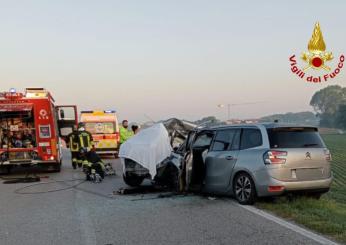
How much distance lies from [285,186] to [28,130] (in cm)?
1129

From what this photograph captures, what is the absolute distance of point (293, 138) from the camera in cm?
867

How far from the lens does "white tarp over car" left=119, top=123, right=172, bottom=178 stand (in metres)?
10.8

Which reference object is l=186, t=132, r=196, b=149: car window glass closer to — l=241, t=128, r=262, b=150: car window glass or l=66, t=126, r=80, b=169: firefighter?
l=241, t=128, r=262, b=150: car window glass

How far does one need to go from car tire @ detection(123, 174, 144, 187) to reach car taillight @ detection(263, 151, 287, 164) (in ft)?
14.1

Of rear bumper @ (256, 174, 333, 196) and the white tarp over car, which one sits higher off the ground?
the white tarp over car

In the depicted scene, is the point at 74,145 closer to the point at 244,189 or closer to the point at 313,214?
the point at 244,189

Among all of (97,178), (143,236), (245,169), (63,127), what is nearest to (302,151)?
(245,169)

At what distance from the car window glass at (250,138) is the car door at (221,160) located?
17 cm

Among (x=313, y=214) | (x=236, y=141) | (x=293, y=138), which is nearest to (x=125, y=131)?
(x=236, y=141)

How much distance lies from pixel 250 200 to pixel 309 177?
115 centimetres

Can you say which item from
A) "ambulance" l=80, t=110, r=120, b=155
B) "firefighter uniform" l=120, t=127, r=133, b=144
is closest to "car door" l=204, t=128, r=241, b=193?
"firefighter uniform" l=120, t=127, r=133, b=144

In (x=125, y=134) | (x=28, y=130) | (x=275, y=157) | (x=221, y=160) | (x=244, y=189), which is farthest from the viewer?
(x=125, y=134)

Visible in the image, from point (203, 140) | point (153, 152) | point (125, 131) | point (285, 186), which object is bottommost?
point (285, 186)

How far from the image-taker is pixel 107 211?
8.63m
